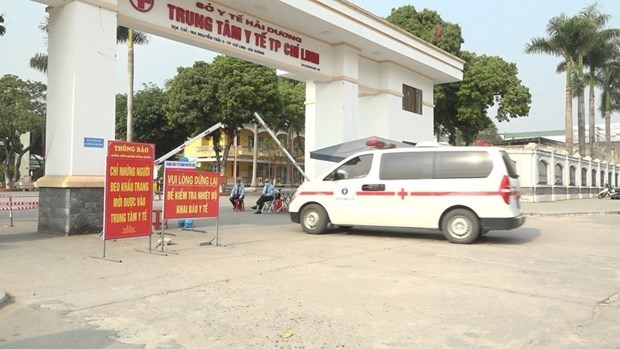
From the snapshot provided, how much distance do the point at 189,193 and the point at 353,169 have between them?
13.1 ft

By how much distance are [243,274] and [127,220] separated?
2.63 meters

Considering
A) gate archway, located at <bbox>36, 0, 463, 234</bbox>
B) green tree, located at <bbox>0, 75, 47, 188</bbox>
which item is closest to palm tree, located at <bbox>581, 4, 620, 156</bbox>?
gate archway, located at <bbox>36, 0, 463, 234</bbox>

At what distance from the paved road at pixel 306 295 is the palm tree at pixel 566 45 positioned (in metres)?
30.5

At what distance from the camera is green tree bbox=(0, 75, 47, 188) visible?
1582 inches

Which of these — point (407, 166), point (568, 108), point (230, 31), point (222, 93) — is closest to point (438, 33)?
point (568, 108)

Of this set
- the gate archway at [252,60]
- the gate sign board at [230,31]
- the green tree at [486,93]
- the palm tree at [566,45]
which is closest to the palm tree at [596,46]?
the palm tree at [566,45]

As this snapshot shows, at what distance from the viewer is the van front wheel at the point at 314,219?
1196 centimetres

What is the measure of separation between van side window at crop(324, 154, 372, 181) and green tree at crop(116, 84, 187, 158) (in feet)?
104

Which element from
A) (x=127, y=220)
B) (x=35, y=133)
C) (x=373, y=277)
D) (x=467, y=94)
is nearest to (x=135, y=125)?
(x=35, y=133)

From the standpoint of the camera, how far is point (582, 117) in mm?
42562

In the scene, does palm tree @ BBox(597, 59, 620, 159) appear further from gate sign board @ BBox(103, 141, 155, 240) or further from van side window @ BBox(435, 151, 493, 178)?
gate sign board @ BBox(103, 141, 155, 240)

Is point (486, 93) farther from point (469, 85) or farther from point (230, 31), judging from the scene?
point (230, 31)

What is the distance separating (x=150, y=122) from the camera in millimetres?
42781

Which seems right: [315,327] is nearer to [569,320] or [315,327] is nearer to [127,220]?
[569,320]
